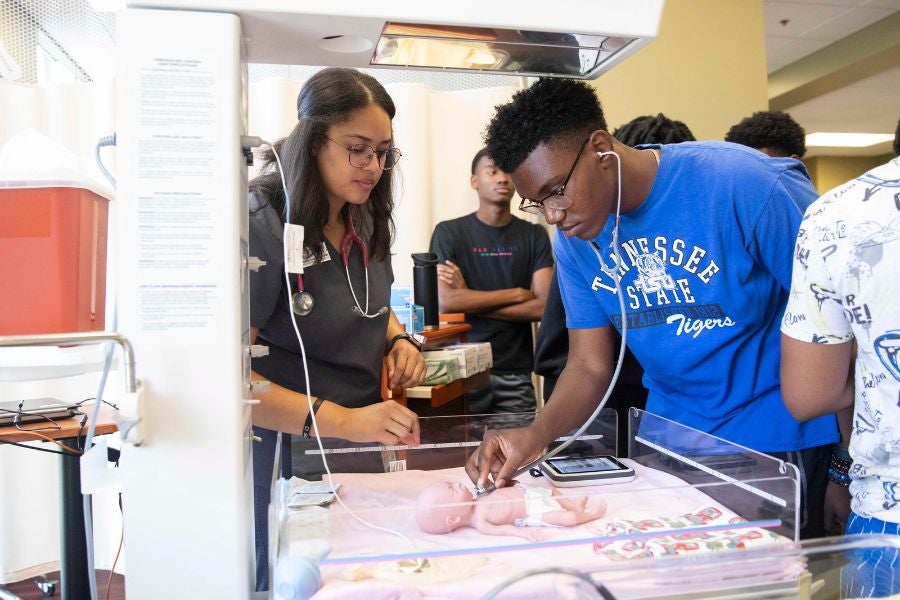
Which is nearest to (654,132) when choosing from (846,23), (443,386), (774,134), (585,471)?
(774,134)

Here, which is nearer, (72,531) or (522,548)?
(522,548)

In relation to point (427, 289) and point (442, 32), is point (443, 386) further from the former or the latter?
point (442, 32)

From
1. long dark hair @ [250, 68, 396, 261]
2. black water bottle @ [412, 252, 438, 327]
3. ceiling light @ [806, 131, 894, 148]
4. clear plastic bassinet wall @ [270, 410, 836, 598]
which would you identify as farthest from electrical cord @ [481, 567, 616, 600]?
ceiling light @ [806, 131, 894, 148]

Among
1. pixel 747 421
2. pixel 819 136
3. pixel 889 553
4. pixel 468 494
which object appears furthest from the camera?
pixel 819 136

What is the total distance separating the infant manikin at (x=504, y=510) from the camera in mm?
941

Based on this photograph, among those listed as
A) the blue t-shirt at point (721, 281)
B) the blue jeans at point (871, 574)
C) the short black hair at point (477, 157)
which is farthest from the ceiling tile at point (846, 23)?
the blue jeans at point (871, 574)

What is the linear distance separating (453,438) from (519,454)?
185mm

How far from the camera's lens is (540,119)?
1340mm

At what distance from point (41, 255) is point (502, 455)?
944 mm

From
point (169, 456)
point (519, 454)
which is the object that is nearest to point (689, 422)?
point (519, 454)

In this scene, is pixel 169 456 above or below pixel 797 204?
below

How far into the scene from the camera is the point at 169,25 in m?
0.78

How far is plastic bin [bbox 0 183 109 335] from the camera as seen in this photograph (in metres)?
1.25

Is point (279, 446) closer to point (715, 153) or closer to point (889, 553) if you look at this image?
point (889, 553)
